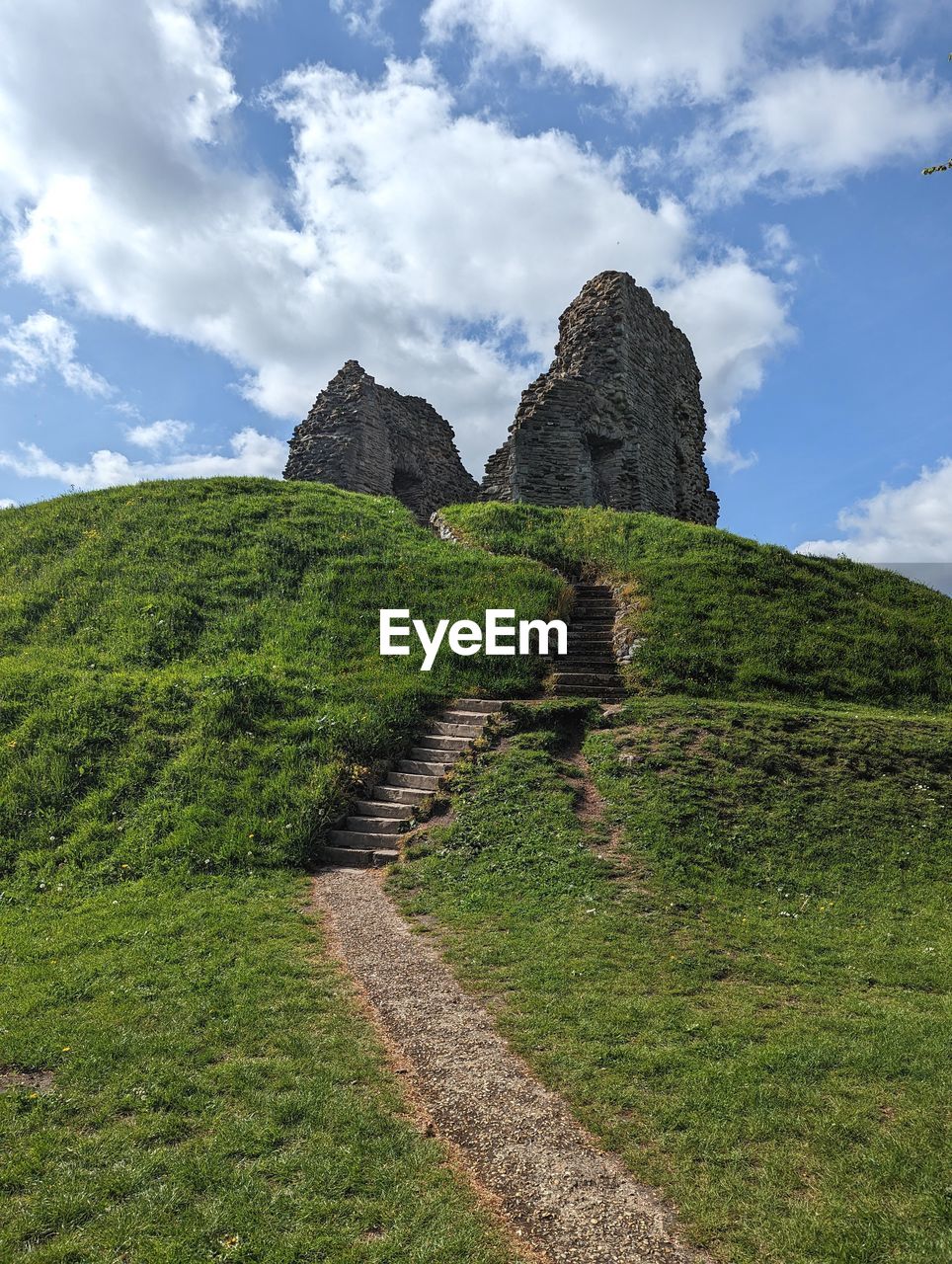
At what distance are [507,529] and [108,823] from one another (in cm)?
1485

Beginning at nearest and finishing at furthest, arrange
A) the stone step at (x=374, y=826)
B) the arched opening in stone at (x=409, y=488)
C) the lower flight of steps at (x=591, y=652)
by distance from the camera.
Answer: the stone step at (x=374, y=826)
the lower flight of steps at (x=591, y=652)
the arched opening in stone at (x=409, y=488)

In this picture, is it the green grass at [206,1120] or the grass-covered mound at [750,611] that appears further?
the grass-covered mound at [750,611]

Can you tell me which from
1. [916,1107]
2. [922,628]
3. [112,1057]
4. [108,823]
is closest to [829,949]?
[916,1107]

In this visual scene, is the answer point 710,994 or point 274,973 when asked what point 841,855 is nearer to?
point 710,994

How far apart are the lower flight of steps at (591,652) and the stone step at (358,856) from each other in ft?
18.8

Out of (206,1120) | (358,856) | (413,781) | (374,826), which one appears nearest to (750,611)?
(413,781)

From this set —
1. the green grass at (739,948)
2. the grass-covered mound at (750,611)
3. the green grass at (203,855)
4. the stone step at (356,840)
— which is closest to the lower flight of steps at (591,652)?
the grass-covered mound at (750,611)

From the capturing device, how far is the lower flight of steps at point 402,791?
1133 centimetres

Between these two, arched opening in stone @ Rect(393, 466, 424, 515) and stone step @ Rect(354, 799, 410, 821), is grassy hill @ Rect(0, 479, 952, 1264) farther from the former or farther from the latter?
arched opening in stone @ Rect(393, 466, 424, 515)

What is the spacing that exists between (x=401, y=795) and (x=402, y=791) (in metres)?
0.08

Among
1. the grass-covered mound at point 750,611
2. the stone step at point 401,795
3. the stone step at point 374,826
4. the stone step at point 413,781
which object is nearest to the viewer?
the stone step at point 374,826

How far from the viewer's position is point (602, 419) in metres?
29.7

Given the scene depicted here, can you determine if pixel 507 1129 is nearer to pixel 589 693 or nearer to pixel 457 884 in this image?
pixel 457 884

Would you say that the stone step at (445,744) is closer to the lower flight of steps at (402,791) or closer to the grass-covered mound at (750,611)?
the lower flight of steps at (402,791)
